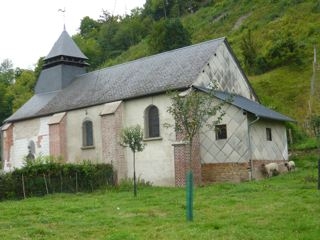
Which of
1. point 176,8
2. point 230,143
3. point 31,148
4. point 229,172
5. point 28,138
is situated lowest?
point 229,172

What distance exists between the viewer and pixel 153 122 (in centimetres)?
2627

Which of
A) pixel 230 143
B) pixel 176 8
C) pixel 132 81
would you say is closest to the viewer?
pixel 230 143

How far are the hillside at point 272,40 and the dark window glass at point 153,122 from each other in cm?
1230

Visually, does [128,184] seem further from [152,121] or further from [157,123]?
[152,121]

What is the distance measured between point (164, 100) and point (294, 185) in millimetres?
9170

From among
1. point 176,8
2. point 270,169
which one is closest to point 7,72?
point 176,8

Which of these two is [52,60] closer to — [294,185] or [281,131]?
[281,131]

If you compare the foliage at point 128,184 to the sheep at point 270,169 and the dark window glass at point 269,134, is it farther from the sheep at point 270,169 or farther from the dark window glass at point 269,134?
the dark window glass at point 269,134

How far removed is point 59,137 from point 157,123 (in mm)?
7707

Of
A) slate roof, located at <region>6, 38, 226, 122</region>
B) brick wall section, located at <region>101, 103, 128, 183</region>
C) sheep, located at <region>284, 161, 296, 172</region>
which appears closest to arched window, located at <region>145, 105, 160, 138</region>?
slate roof, located at <region>6, 38, 226, 122</region>

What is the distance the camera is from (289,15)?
55.3 metres

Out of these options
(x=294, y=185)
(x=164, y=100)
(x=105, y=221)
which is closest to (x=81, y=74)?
(x=164, y=100)

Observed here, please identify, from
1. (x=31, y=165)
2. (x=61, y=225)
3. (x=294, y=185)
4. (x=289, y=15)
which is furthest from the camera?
(x=289, y=15)

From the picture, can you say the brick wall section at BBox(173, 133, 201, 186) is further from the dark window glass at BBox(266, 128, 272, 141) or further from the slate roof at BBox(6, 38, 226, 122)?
the dark window glass at BBox(266, 128, 272, 141)
